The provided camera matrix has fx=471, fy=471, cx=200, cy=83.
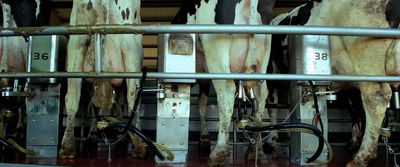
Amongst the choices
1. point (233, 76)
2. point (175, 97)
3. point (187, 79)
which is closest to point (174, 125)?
point (175, 97)

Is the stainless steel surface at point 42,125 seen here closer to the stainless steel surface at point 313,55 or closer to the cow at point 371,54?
the stainless steel surface at point 313,55

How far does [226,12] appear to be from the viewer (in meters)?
4.30

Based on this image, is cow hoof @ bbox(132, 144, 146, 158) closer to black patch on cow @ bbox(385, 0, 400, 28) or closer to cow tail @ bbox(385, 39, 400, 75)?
cow tail @ bbox(385, 39, 400, 75)

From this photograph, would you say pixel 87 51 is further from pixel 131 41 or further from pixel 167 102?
pixel 167 102

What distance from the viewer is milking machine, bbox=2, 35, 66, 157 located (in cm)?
422

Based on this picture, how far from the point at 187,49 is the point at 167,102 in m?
0.50

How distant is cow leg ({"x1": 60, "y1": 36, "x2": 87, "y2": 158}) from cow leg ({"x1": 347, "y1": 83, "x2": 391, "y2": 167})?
2.66 metres

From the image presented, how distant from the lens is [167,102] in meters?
4.07

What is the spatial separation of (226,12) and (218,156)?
1306 mm

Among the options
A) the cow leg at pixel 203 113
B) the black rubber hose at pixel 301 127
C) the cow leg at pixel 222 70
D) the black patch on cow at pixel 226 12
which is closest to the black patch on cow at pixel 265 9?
the black patch on cow at pixel 226 12

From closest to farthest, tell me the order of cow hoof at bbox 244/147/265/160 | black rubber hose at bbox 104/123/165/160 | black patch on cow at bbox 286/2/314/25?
black rubber hose at bbox 104/123/165/160 < cow hoof at bbox 244/147/265/160 < black patch on cow at bbox 286/2/314/25

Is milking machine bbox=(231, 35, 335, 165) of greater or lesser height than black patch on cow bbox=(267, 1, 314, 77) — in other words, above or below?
below

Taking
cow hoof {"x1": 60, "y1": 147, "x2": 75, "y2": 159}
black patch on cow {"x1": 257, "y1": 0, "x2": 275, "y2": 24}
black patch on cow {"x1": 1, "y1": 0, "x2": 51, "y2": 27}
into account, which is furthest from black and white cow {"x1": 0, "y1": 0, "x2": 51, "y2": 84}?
black patch on cow {"x1": 257, "y1": 0, "x2": 275, "y2": 24}

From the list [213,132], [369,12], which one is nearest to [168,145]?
[369,12]
